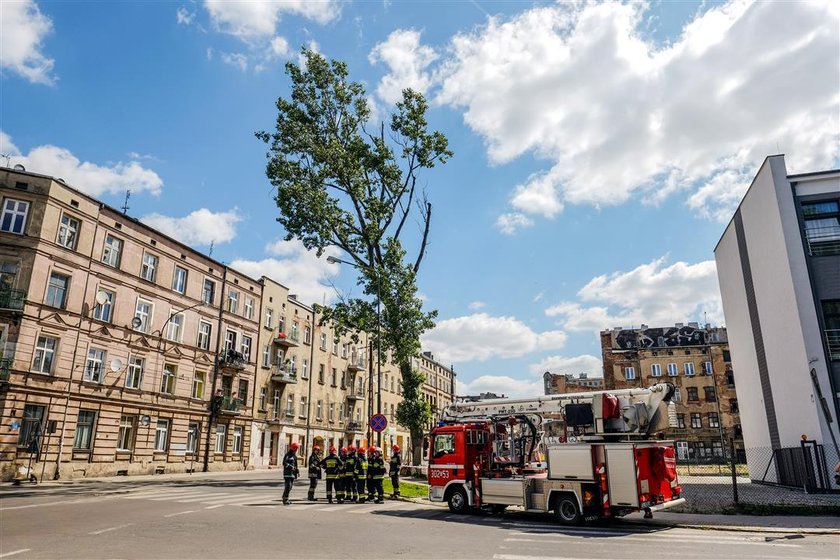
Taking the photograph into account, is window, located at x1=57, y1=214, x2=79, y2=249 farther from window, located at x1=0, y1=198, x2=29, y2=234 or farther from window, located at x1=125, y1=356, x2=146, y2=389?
window, located at x1=125, y1=356, x2=146, y2=389

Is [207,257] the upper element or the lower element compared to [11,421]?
upper

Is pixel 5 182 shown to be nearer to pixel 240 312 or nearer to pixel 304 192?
pixel 304 192

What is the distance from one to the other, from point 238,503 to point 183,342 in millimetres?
20285

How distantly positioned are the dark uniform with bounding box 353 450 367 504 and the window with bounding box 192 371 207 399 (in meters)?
21.0

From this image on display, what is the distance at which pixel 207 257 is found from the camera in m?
38.1

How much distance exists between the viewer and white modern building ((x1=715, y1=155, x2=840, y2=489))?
2091cm

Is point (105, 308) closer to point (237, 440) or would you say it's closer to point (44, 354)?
point (44, 354)

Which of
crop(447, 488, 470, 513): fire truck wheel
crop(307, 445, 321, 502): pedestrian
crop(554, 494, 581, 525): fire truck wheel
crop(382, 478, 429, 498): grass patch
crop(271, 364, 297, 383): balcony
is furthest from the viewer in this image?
crop(271, 364, 297, 383): balcony

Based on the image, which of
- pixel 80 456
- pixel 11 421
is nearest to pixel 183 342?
pixel 80 456

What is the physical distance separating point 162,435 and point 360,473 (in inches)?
777

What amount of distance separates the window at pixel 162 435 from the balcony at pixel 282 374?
11.4m

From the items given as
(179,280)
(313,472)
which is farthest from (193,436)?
(313,472)

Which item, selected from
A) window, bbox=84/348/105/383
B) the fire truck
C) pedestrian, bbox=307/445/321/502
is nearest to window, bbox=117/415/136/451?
window, bbox=84/348/105/383

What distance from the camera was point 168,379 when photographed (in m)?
33.8
